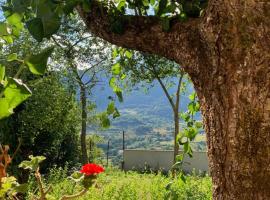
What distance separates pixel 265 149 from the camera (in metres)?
1.35

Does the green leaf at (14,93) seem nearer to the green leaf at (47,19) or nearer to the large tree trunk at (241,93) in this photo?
the green leaf at (47,19)

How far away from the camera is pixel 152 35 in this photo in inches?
68.7

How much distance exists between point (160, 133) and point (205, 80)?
166958 millimetres

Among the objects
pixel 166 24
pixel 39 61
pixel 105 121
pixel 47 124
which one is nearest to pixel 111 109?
pixel 105 121

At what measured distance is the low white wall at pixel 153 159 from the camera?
26531 mm

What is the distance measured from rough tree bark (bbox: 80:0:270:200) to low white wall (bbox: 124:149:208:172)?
2497 centimetres

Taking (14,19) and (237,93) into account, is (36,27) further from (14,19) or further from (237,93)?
(237,93)

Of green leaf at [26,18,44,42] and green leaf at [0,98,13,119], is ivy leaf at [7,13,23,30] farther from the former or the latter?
green leaf at [0,98,13,119]

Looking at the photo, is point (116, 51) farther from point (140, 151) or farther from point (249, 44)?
point (140, 151)

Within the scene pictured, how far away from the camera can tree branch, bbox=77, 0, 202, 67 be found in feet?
5.16

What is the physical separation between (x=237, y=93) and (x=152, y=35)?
0.47 meters

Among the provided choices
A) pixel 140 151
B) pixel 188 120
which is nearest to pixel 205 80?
pixel 188 120

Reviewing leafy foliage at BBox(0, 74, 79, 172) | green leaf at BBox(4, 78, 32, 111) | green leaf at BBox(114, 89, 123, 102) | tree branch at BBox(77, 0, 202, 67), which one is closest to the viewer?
green leaf at BBox(4, 78, 32, 111)

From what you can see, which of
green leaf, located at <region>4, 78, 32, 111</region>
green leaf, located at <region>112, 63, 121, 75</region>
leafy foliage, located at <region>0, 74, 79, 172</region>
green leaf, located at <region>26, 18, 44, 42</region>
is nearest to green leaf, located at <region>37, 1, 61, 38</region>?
green leaf, located at <region>26, 18, 44, 42</region>
